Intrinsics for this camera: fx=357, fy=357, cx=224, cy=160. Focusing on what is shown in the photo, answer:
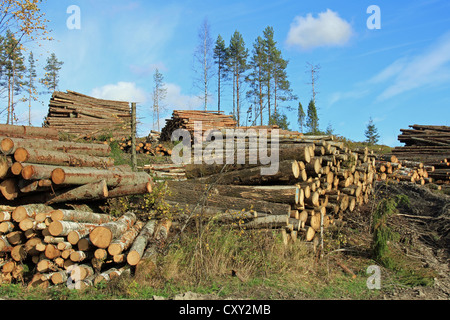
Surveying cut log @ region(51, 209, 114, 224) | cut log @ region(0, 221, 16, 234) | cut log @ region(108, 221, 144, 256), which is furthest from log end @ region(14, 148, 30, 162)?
cut log @ region(108, 221, 144, 256)

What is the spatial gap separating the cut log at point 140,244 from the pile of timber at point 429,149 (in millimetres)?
13398

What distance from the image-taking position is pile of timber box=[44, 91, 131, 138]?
16.9 m

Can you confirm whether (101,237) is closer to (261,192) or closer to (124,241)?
(124,241)

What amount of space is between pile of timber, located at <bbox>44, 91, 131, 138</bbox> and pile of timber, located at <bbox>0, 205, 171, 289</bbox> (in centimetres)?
1087

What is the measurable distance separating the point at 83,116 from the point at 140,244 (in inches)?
531

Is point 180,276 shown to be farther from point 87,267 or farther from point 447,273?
point 447,273

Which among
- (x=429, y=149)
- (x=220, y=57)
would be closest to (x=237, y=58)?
(x=220, y=57)

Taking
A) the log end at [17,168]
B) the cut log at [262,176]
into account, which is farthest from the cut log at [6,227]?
the cut log at [262,176]

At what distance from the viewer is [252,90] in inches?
1339

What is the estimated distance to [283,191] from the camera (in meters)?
7.08

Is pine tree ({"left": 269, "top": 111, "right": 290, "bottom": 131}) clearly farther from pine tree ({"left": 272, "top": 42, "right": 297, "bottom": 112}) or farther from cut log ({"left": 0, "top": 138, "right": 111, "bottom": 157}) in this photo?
cut log ({"left": 0, "top": 138, "right": 111, "bottom": 157})

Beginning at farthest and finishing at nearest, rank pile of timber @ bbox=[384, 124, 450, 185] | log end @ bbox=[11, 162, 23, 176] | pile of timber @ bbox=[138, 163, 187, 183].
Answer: pile of timber @ bbox=[384, 124, 450, 185], pile of timber @ bbox=[138, 163, 187, 183], log end @ bbox=[11, 162, 23, 176]

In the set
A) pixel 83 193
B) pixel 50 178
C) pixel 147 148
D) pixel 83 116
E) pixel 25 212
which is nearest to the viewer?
pixel 25 212
